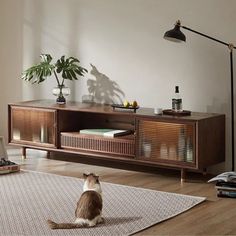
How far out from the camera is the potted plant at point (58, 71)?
568cm

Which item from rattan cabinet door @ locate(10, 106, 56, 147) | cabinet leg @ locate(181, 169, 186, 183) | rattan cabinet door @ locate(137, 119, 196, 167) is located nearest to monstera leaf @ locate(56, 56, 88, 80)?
rattan cabinet door @ locate(10, 106, 56, 147)

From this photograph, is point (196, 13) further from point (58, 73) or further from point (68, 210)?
point (68, 210)

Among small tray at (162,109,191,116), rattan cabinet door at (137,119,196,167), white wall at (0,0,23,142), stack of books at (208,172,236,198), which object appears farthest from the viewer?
white wall at (0,0,23,142)

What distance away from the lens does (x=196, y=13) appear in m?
5.10

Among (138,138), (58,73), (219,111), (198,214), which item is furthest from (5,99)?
(198,214)

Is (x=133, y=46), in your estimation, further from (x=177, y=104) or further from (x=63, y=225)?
(x=63, y=225)

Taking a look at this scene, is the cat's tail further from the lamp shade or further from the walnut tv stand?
the lamp shade

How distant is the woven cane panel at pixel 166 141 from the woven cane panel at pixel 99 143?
0.44 ft

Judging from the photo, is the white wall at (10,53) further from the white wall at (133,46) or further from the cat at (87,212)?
the cat at (87,212)

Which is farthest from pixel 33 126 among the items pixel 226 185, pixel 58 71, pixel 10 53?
pixel 226 185

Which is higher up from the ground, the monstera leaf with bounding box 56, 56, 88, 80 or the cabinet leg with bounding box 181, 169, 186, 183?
the monstera leaf with bounding box 56, 56, 88, 80

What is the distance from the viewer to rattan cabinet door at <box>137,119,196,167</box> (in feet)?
15.5

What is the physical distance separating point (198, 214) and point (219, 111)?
4.79 feet

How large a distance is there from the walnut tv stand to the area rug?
0.51m
